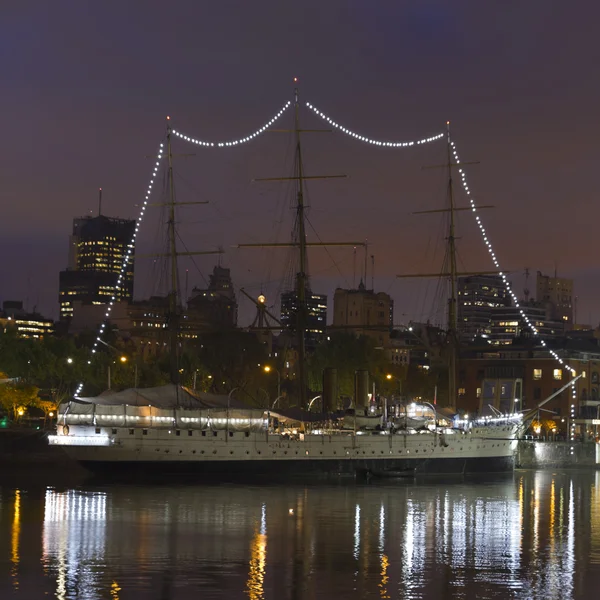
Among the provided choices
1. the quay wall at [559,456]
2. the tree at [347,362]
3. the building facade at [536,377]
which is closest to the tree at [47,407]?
the tree at [347,362]

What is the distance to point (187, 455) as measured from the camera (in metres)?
88.6

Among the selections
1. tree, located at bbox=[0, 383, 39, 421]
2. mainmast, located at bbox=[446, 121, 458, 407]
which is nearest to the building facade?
mainmast, located at bbox=[446, 121, 458, 407]

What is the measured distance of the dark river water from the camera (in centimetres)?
3803

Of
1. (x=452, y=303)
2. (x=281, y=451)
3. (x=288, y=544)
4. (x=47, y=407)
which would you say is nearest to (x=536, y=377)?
(x=452, y=303)

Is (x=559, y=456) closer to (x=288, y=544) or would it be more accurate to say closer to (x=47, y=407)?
(x=47, y=407)

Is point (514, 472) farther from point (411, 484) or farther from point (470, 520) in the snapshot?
point (470, 520)

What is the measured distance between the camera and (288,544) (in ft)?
158

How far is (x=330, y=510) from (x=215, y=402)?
1172 inches

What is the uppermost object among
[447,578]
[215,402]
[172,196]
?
[172,196]

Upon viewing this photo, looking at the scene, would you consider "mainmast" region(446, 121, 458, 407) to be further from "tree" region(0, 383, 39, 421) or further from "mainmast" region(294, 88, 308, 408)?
"tree" region(0, 383, 39, 421)

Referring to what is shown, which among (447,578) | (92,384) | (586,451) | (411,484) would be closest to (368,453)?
(411,484)

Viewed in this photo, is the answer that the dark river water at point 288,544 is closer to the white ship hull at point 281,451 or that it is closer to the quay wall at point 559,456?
the white ship hull at point 281,451

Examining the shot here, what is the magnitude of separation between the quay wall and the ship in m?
11.7

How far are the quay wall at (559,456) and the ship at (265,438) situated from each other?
1175 centimetres
